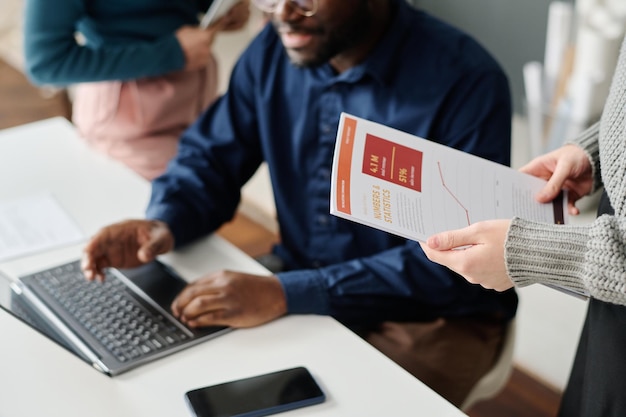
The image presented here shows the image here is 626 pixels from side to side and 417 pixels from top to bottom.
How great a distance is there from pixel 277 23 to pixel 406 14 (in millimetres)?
246

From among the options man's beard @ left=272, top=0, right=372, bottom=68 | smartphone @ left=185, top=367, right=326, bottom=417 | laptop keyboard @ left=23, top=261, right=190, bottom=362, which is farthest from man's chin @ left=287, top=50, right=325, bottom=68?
smartphone @ left=185, top=367, right=326, bottom=417

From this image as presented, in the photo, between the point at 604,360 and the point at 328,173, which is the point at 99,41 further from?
the point at 604,360

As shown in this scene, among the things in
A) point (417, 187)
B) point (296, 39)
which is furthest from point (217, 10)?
point (417, 187)

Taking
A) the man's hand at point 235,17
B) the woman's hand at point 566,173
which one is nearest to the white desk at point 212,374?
the woman's hand at point 566,173

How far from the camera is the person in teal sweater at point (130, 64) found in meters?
1.97

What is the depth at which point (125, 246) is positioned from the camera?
4.80 feet

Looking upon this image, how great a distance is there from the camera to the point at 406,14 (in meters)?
1.57

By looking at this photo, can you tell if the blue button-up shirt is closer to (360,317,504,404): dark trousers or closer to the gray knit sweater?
(360,317,504,404): dark trousers

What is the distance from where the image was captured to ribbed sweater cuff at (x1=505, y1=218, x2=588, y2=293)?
3.10 ft

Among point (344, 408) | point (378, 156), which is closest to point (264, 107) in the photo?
point (378, 156)

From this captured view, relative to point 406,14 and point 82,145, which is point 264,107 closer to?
point 406,14

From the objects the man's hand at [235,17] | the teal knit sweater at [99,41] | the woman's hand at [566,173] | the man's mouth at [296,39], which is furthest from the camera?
the man's hand at [235,17]

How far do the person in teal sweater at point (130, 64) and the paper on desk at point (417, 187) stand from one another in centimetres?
103

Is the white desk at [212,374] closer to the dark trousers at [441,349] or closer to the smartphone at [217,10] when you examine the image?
the dark trousers at [441,349]
